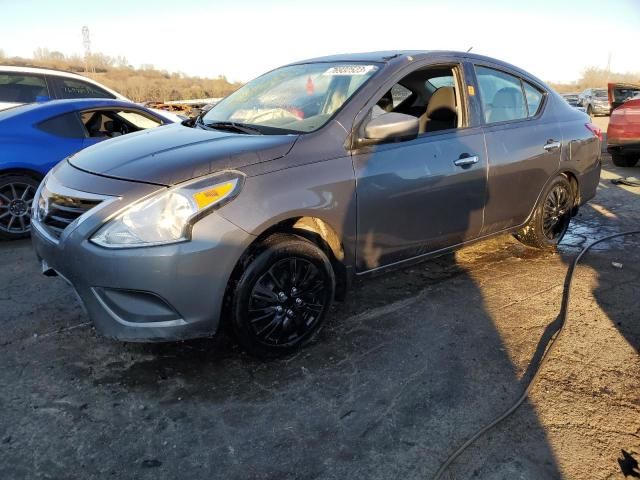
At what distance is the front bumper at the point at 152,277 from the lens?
2.46 meters

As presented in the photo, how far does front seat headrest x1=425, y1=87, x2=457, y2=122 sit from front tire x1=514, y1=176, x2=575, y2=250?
1198 millimetres

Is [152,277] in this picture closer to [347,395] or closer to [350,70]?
[347,395]

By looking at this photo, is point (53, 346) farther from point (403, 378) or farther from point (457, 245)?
point (457, 245)

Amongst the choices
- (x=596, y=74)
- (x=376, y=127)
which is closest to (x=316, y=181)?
(x=376, y=127)

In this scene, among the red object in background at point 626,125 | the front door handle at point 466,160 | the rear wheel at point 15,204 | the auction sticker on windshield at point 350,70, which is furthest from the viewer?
the red object in background at point 626,125

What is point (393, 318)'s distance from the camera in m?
3.50

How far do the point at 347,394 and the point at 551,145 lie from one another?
2.89 metres

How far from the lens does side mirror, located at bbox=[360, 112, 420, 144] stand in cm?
309

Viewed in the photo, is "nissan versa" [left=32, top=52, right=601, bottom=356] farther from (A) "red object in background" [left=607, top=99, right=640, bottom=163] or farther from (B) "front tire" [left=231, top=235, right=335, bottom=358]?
(A) "red object in background" [left=607, top=99, right=640, bottom=163]

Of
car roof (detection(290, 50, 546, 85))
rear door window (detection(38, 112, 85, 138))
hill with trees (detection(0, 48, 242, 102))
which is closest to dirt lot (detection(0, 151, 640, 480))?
car roof (detection(290, 50, 546, 85))

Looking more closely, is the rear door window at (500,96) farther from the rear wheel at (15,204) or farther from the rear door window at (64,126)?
the rear wheel at (15,204)

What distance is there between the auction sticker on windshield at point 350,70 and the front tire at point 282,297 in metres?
1.28

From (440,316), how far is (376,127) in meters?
1.34

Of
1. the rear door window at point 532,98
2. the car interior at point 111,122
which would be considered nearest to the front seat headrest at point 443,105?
the rear door window at point 532,98
